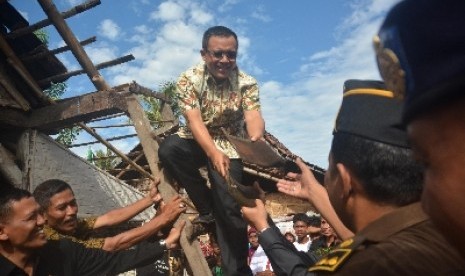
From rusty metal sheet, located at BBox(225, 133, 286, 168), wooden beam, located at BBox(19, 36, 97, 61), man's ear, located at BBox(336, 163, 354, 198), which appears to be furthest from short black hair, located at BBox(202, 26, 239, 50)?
man's ear, located at BBox(336, 163, 354, 198)

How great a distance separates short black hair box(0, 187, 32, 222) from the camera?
3051mm

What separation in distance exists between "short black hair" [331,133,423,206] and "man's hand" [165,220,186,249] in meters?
2.55

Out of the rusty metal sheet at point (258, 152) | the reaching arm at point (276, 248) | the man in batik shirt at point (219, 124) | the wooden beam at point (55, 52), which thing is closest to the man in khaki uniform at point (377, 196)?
the reaching arm at point (276, 248)

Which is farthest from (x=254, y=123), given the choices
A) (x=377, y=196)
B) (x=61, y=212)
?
(x=377, y=196)

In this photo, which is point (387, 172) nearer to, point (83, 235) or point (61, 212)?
point (61, 212)

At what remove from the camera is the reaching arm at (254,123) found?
3.44m

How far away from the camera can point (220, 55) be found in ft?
11.5

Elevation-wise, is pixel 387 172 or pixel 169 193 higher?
pixel 387 172

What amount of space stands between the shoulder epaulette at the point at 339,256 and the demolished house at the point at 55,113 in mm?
2408

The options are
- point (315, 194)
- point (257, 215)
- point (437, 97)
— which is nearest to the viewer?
point (437, 97)

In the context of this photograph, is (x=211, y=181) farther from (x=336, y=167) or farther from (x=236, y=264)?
(x=336, y=167)

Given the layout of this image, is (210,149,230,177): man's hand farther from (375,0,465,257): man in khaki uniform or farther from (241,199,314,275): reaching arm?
(375,0,465,257): man in khaki uniform

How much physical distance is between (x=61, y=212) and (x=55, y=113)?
5.71 feet

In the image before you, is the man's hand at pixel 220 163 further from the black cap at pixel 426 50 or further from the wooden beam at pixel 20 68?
the wooden beam at pixel 20 68
